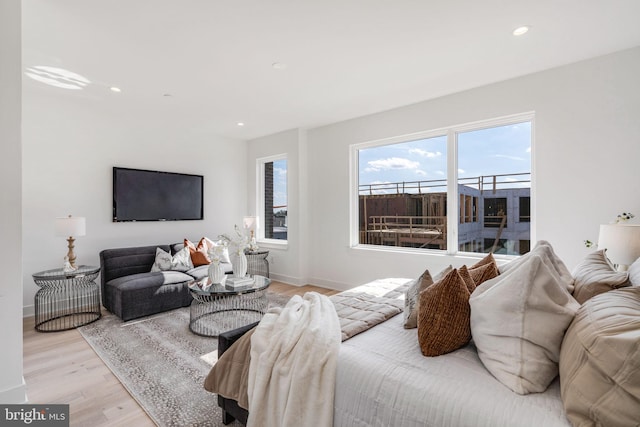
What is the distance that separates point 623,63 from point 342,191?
10.6ft

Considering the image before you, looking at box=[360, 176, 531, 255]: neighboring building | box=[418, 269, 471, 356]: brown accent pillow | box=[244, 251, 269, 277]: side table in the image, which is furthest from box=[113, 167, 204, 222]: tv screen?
box=[418, 269, 471, 356]: brown accent pillow

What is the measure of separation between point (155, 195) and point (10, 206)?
2822mm

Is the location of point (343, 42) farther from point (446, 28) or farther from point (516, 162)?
point (516, 162)

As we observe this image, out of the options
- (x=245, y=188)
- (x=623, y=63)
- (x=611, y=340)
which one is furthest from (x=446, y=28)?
(x=245, y=188)

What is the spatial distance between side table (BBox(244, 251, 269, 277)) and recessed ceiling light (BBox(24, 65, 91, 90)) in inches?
119

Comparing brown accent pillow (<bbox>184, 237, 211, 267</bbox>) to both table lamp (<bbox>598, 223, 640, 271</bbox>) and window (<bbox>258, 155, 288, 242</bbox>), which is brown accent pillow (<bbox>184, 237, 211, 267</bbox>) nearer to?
window (<bbox>258, 155, 288, 242</bbox>)

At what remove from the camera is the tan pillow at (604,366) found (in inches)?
33.2

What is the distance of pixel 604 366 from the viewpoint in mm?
897

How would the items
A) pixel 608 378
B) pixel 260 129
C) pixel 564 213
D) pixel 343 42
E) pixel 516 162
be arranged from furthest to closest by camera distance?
pixel 260 129
pixel 516 162
pixel 564 213
pixel 343 42
pixel 608 378

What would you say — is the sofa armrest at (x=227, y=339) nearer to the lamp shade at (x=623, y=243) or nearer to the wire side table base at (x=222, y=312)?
the wire side table base at (x=222, y=312)

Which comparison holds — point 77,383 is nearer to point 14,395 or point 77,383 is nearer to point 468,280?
point 14,395

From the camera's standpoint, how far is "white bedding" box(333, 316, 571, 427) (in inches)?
41.2

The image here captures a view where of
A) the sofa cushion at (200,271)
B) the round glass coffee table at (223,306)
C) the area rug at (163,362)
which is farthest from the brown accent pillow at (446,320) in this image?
the sofa cushion at (200,271)

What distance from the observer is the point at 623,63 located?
2721 mm
